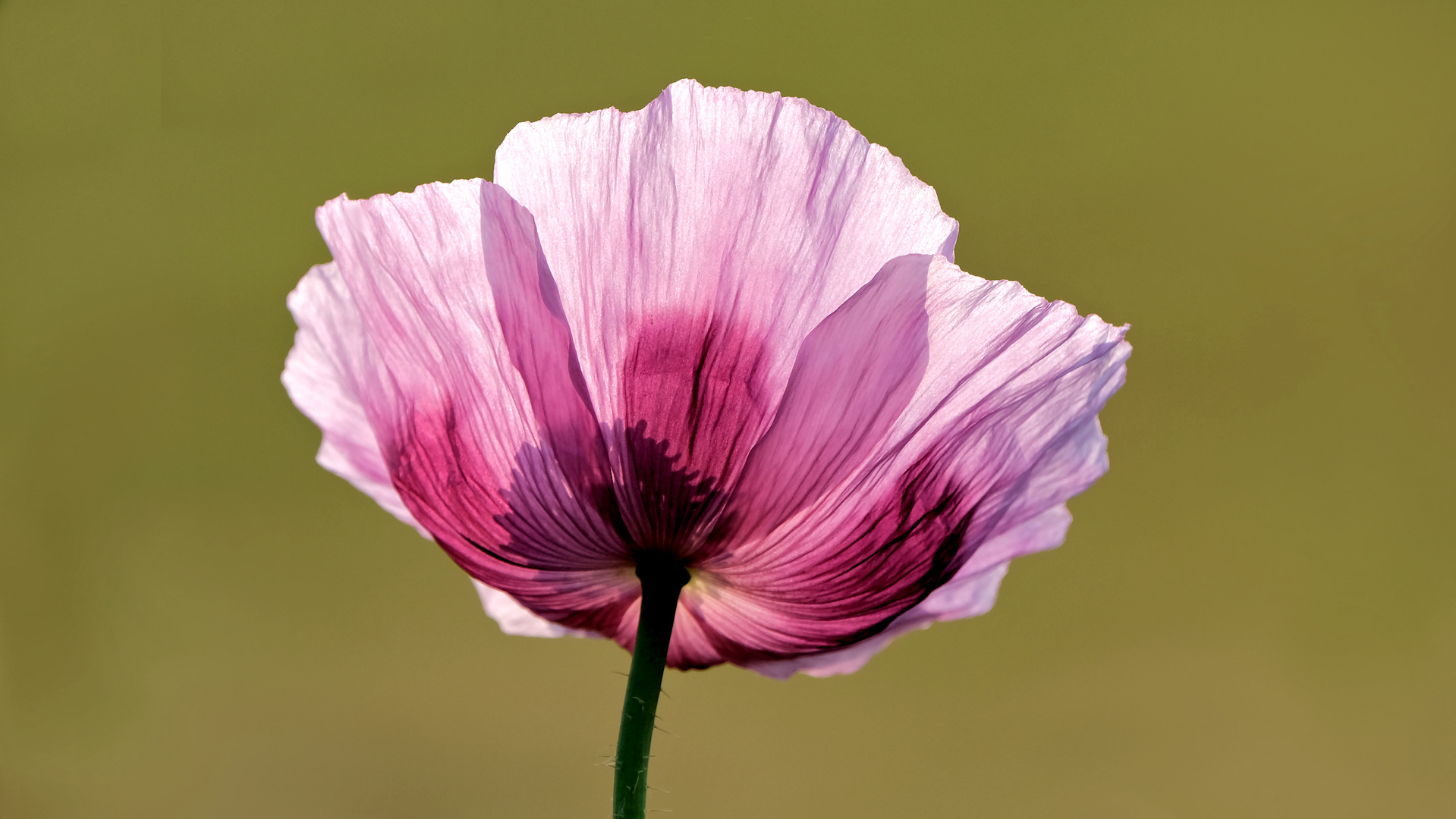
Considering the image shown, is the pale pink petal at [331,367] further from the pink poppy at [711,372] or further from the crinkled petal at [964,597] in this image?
the crinkled petal at [964,597]

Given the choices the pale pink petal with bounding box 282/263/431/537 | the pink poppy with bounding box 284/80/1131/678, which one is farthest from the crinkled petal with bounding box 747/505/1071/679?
the pale pink petal with bounding box 282/263/431/537

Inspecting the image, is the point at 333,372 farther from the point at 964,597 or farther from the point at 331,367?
the point at 964,597

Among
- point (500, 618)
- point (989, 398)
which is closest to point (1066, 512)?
point (989, 398)

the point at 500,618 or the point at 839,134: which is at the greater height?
the point at 839,134

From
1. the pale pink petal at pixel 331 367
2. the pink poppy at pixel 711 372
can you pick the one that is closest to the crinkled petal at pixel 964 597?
the pink poppy at pixel 711 372

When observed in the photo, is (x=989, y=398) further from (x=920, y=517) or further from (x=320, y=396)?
(x=320, y=396)

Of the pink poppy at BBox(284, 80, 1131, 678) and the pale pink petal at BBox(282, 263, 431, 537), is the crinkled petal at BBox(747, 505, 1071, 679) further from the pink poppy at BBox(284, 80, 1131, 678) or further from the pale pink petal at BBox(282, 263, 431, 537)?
the pale pink petal at BBox(282, 263, 431, 537)

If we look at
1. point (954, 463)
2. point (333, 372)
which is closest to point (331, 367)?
point (333, 372)
